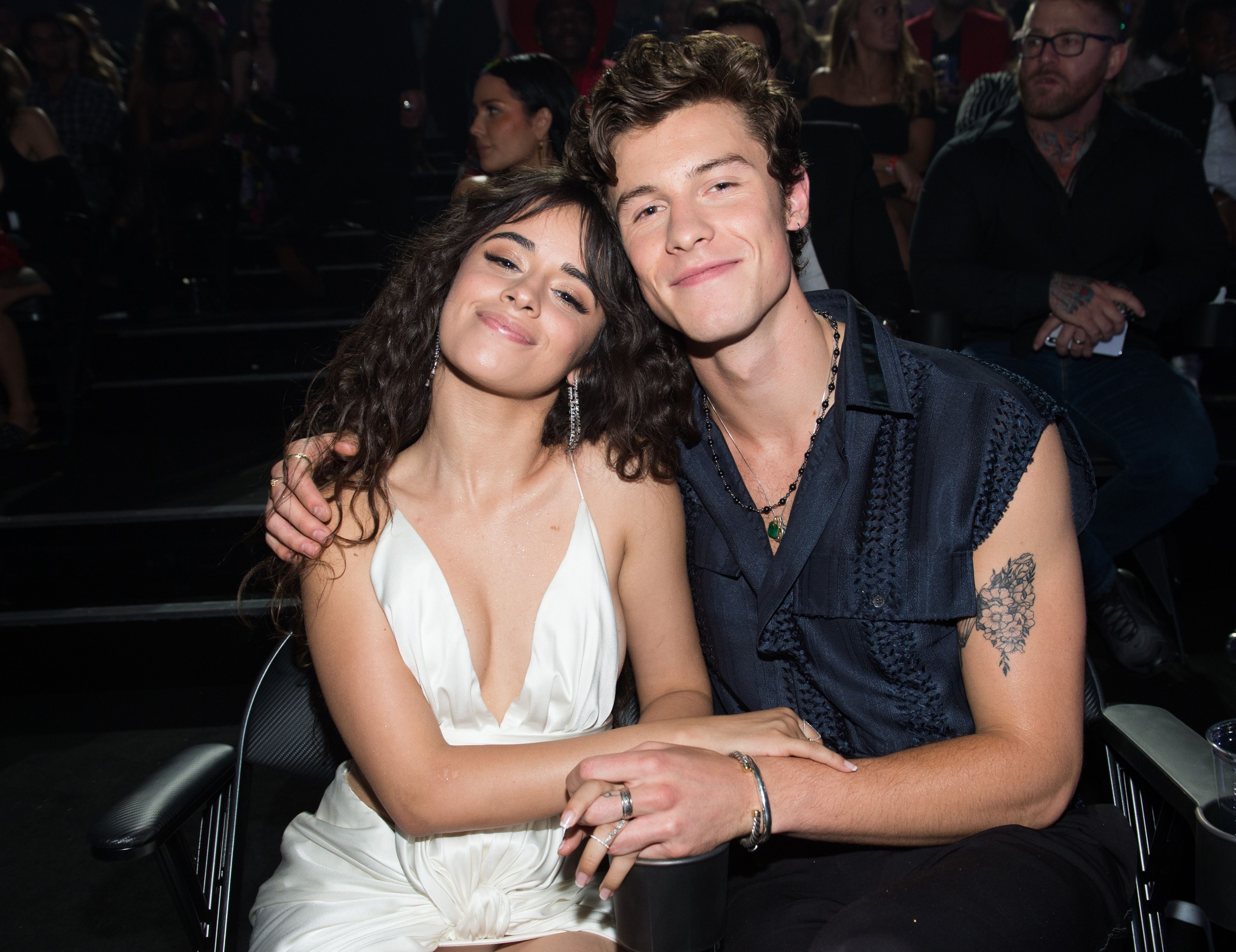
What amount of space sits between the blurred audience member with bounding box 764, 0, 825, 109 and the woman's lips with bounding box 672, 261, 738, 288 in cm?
379

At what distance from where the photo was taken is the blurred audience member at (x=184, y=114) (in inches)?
214

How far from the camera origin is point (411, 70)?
4.44 metres

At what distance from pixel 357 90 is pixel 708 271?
3.47 m

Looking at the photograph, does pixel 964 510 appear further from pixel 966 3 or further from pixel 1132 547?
pixel 966 3

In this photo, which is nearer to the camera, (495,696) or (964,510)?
(964,510)

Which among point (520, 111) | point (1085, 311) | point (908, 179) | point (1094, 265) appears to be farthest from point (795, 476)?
point (908, 179)

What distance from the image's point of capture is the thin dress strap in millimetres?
1772

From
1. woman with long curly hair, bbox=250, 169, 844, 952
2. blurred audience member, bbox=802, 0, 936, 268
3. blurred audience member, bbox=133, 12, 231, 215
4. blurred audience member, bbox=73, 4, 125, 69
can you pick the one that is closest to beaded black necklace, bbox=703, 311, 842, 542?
woman with long curly hair, bbox=250, 169, 844, 952

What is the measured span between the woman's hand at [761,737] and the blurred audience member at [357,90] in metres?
3.37

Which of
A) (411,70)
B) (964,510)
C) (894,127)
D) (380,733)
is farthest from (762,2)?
(380,733)

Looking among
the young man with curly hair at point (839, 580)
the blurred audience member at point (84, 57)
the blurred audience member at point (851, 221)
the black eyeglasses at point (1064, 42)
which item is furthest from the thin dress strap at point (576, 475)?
the blurred audience member at point (84, 57)

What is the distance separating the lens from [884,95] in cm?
420

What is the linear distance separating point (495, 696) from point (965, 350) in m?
2.27

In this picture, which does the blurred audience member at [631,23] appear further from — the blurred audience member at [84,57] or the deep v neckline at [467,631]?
→ the blurred audience member at [84,57]
